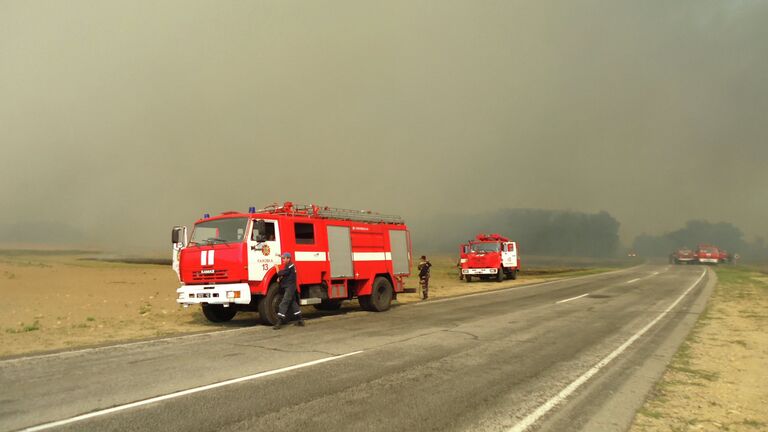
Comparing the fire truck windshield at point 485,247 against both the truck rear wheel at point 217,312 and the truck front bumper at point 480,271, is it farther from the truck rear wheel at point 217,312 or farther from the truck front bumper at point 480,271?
the truck rear wheel at point 217,312

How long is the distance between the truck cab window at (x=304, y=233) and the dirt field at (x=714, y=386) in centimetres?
936

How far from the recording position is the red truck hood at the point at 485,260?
111 feet

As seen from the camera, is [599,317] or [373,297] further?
[373,297]

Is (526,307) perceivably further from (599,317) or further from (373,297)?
(373,297)

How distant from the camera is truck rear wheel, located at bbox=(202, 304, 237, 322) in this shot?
13.4m

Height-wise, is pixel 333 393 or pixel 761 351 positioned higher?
pixel 333 393

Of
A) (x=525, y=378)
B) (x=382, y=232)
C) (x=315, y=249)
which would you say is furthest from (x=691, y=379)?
(x=382, y=232)

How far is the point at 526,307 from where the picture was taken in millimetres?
16641

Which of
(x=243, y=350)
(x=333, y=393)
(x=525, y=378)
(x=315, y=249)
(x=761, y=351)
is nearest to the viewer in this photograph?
(x=333, y=393)

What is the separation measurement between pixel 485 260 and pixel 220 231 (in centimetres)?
2472

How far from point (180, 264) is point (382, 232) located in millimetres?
6934

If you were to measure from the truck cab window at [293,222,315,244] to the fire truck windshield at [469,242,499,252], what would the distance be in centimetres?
2269

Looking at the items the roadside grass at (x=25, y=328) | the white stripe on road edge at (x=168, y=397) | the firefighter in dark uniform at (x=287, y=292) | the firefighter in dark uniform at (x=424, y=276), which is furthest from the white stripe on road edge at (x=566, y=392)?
the roadside grass at (x=25, y=328)

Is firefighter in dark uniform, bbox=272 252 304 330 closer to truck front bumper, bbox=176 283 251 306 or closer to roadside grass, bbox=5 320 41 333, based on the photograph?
truck front bumper, bbox=176 283 251 306
